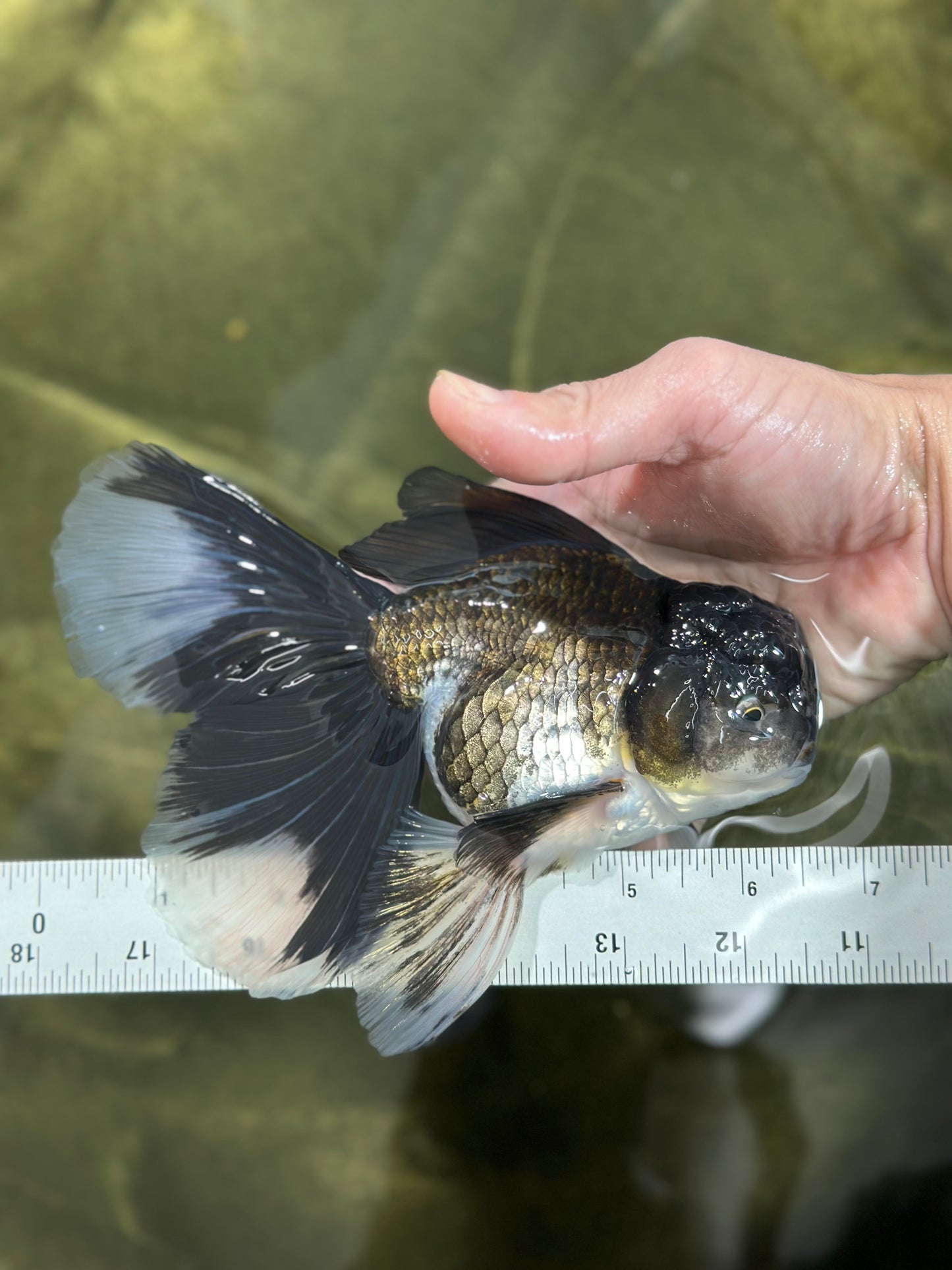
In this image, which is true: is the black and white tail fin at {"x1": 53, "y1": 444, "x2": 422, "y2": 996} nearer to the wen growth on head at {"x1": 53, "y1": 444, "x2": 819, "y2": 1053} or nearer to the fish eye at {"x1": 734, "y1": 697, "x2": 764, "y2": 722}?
the wen growth on head at {"x1": 53, "y1": 444, "x2": 819, "y2": 1053}

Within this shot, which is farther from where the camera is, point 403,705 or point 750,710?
point 403,705

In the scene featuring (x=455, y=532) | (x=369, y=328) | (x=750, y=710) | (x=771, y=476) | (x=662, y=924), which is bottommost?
(x=662, y=924)

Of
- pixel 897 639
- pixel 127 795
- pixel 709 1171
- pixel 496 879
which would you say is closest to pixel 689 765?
pixel 496 879

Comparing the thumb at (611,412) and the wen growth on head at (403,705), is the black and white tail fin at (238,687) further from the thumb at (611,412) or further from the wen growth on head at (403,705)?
the thumb at (611,412)

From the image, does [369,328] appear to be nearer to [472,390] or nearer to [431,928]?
[472,390]

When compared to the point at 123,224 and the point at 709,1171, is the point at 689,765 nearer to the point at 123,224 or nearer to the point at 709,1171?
the point at 709,1171

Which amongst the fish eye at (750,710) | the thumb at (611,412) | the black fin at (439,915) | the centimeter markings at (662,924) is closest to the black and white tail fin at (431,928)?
the black fin at (439,915)

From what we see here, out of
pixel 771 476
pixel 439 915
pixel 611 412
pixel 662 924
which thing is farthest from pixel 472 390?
pixel 662 924
